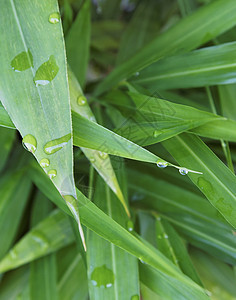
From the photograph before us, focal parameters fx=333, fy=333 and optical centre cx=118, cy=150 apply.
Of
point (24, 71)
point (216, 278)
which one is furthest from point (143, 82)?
point (216, 278)

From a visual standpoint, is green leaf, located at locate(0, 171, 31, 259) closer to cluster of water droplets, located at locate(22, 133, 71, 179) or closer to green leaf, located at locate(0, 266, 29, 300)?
green leaf, located at locate(0, 266, 29, 300)

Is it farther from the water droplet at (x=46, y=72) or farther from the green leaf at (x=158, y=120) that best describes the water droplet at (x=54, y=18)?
the green leaf at (x=158, y=120)

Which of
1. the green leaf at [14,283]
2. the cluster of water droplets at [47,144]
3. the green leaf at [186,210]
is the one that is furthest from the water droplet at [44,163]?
the green leaf at [14,283]

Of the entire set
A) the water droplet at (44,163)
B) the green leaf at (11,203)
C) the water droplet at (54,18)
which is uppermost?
the water droplet at (54,18)

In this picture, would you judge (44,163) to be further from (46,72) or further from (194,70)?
(194,70)

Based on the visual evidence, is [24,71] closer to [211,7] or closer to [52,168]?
[52,168]

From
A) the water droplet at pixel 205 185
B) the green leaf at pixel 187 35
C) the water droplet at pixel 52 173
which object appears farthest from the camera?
the green leaf at pixel 187 35

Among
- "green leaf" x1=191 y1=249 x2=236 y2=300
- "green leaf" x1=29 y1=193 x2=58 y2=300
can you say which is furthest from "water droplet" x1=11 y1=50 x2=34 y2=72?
"green leaf" x1=191 y1=249 x2=236 y2=300
